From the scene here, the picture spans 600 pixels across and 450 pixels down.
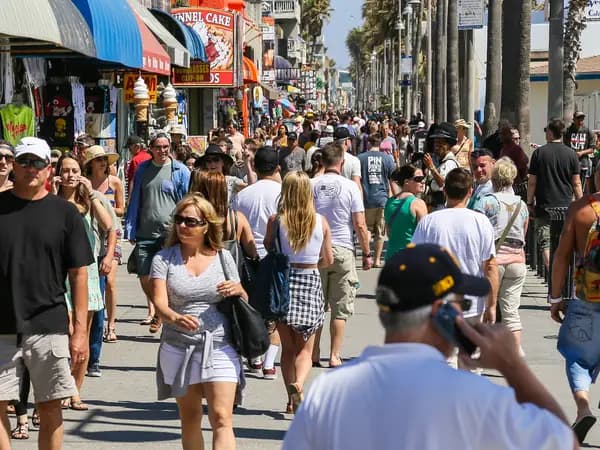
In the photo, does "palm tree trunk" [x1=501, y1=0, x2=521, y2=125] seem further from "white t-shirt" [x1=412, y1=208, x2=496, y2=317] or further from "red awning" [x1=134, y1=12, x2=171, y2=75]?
"white t-shirt" [x1=412, y1=208, x2=496, y2=317]

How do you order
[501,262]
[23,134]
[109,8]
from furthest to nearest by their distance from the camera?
[109,8] < [23,134] < [501,262]

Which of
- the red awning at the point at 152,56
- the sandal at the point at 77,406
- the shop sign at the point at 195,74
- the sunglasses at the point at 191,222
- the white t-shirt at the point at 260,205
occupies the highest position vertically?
the red awning at the point at 152,56

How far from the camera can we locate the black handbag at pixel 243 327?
21.2 feet

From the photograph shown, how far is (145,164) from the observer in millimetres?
11328

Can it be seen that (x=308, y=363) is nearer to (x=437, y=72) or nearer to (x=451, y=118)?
(x=451, y=118)

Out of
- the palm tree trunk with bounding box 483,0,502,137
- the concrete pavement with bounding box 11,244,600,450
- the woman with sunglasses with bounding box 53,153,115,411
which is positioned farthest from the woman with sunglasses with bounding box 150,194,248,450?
the palm tree trunk with bounding box 483,0,502,137

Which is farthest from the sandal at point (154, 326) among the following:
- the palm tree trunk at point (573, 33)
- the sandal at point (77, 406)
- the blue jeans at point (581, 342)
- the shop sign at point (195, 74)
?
the palm tree trunk at point (573, 33)

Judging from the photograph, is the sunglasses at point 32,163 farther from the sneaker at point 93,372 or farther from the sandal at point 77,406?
the sneaker at point 93,372

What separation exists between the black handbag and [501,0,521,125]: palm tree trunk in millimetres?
16200

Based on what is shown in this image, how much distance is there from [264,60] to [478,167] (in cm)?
5975

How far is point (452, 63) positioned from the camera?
3609 centimetres

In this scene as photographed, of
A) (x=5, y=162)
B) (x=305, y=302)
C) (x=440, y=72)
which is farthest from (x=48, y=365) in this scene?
(x=440, y=72)

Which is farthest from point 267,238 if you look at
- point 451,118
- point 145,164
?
point 451,118

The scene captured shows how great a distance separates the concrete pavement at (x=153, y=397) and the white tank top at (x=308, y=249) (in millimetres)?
1111
